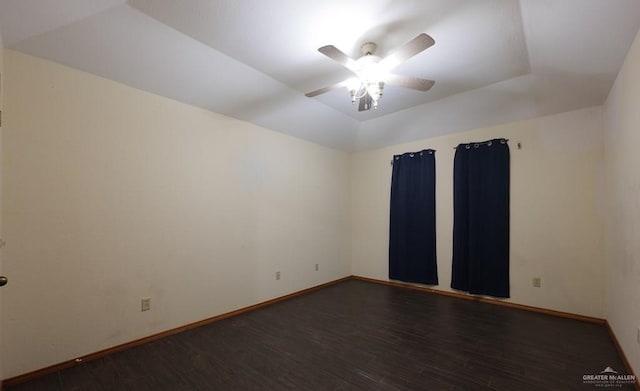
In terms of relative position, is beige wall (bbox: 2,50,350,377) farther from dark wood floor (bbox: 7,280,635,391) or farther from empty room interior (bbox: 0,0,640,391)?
dark wood floor (bbox: 7,280,635,391)

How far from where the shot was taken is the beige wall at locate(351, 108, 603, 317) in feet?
10.0

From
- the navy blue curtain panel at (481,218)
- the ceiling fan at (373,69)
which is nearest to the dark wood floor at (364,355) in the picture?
the navy blue curtain panel at (481,218)

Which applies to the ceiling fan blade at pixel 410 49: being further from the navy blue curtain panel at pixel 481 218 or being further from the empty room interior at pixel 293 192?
the navy blue curtain panel at pixel 481 218

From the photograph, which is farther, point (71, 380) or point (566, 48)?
point (566, 48)

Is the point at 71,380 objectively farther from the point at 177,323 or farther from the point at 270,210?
the point at 270,210

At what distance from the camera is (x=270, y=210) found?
12.4 ft

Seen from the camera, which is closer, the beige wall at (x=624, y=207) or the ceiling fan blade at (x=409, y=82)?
the beige wall at (x=624, y=207)

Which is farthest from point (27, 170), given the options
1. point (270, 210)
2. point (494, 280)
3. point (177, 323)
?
point (494, 280)

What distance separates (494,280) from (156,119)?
455cm

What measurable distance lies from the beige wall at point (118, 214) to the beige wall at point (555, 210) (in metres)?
3.08

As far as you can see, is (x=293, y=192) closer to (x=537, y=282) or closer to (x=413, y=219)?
(x=413, y=219)

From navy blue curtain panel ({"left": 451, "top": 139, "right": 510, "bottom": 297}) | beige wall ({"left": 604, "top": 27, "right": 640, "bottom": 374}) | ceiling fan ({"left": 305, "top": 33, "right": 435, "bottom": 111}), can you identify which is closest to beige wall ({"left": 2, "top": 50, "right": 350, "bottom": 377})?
ceiling fan ({"left": 305, "top": 33, "right": 435, "bottom": 111})

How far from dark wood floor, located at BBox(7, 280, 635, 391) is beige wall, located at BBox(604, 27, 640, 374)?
1.09 feet

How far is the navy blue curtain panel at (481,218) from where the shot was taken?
3588 mm
